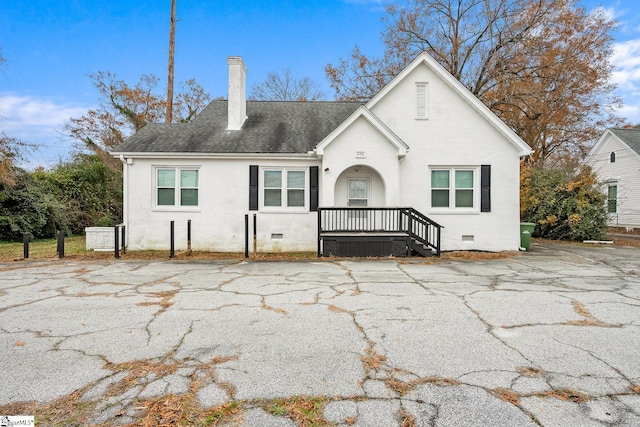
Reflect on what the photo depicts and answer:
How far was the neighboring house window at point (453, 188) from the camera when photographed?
12258 mm

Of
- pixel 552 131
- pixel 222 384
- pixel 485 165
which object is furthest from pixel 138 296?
pixel 552 131

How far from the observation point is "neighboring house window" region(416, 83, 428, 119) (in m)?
12.3

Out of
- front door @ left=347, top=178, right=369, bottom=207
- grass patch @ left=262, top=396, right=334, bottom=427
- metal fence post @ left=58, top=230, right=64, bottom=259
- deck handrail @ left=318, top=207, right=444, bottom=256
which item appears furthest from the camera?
front door @ left=347, top=178, right=369, bottom=207

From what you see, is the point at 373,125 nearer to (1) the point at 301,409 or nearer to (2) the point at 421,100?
(2) the point at 421,100

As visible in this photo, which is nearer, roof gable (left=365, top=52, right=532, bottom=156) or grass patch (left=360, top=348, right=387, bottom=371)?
grass patch (left=360, top=348, right=387, bottom=371)

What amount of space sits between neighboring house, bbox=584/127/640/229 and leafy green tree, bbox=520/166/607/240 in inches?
257

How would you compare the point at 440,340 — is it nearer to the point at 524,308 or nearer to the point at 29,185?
the point at 524,308

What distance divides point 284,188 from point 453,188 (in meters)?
6.19

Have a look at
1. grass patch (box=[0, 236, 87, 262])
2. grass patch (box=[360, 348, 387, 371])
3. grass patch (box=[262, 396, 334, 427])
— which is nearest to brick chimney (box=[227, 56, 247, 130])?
grass patch (box=[0, 236, 87, 262])

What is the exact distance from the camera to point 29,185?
14711mm

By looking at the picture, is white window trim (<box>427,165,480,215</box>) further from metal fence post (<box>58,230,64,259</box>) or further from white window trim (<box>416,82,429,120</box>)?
metal fence post (<box>58,230,64,259</box>)

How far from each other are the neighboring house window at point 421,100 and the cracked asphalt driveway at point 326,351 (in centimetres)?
732

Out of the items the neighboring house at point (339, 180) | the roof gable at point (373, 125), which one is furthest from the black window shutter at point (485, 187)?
the roof gable at point (373, 125)

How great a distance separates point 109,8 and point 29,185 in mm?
11404
